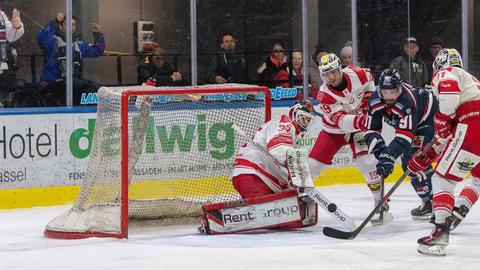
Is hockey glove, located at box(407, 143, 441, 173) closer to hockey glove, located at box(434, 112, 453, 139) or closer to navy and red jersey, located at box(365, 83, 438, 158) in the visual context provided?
hockey glove, located at box(434, 112, 453, 139)

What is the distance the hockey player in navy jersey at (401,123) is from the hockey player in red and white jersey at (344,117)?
0.26 meters

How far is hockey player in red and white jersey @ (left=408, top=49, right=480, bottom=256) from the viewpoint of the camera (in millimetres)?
5988

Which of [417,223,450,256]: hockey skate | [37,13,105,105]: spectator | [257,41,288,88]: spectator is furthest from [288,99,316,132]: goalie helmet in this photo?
[257,41,288,88]: spectator

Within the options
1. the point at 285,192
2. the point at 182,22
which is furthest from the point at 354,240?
the point at 182,22

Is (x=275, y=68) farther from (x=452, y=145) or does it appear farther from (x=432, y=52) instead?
(x=452, y=145)

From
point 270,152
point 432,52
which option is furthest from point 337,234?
point 432,52

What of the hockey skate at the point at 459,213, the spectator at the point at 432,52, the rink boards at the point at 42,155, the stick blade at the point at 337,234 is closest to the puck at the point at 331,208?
the stick blade at the point at 337,234

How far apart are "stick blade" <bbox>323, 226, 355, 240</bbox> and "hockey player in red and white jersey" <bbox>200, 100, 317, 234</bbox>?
27 centimetres

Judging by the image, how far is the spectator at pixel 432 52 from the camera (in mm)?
11102

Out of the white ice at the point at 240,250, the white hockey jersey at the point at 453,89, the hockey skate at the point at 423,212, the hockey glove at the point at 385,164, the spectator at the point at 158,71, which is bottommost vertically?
the white ice at the point at 240,250

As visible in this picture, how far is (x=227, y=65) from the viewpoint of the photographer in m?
10.1

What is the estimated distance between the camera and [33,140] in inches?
339

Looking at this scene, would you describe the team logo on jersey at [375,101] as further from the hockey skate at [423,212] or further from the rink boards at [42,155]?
the rink boards at [42,155]

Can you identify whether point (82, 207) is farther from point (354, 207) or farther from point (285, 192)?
point (354, 207)
